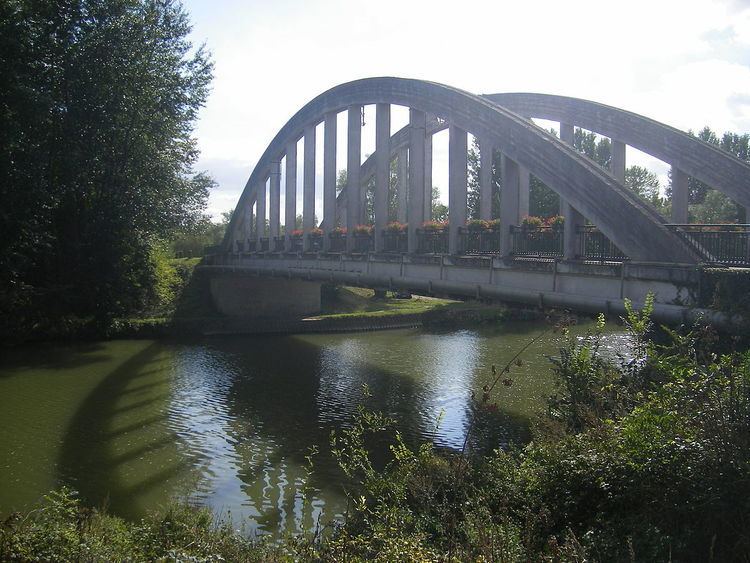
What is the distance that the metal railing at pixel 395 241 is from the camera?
2117 cm

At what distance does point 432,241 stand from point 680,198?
24.8 feet

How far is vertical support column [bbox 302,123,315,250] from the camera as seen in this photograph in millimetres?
30859

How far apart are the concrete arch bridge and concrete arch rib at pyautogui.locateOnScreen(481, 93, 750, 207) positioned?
4 centimetres

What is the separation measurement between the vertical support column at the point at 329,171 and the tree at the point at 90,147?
5856 millimetres

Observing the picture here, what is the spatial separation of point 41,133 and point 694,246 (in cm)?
2287

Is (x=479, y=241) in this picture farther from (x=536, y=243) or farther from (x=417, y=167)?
(x=417, y=167)

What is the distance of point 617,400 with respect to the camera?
955 centimetres

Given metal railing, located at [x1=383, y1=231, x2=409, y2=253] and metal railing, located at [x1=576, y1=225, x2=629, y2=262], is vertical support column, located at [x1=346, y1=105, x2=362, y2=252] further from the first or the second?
metal railing, located at [x1=576, y1=225, x2=629, y2=262]

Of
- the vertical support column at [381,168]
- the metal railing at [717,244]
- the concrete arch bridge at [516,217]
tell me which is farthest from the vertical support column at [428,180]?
the metal railing at [717,244]

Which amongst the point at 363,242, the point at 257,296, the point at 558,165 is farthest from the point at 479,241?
the point at 257,296

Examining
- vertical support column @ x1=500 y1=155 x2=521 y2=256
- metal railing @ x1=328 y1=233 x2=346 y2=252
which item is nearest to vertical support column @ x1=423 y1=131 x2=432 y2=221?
metal railing @ x1=328 y1=233 x2=346 y2=252

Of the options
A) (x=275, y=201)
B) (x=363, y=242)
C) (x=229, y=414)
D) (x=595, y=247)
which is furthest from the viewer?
(x=275, y=201)

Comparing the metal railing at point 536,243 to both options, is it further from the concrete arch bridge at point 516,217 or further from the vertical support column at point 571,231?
the vertical support column at point 571,231

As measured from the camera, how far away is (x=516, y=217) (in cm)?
1691
